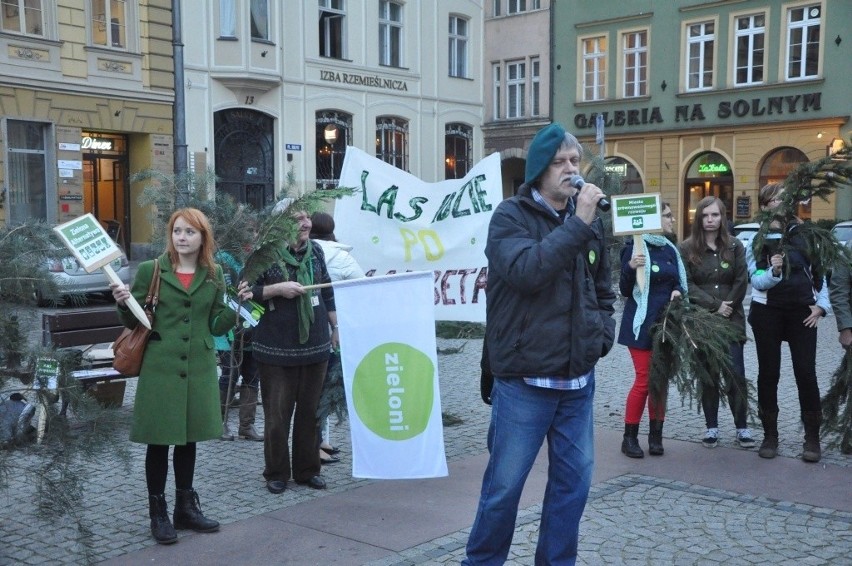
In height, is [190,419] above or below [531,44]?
below

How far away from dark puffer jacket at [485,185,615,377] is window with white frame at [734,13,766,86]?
89.3 ft

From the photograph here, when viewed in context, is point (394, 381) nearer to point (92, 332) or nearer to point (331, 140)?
point (92, 332)

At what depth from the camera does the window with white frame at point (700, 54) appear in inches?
1175

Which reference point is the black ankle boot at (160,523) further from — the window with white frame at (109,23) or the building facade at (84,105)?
the window with white frame at (109,23)

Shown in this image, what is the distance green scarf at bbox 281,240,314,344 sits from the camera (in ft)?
18.7

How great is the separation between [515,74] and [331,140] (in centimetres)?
867

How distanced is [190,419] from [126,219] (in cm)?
2031

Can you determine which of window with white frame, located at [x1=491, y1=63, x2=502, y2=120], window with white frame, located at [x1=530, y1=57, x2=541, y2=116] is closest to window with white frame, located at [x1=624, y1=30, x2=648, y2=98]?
window with white frame, located at [x1=530, y1=57, x2=541, y2=116]

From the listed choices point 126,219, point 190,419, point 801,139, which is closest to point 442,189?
point 190,419

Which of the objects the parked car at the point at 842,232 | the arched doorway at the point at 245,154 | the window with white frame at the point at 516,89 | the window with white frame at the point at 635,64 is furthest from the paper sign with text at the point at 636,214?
the window with white frame at the point at 516,89

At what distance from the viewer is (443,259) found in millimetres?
8148

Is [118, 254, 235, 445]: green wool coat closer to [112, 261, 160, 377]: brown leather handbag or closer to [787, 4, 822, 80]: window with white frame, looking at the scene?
[112, 261, 160, 377]: brown leather handbag

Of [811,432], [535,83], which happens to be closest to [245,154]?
Answer: [535,83]

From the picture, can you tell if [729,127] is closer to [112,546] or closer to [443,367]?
[443,367]
